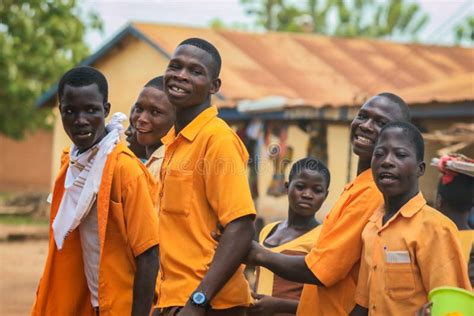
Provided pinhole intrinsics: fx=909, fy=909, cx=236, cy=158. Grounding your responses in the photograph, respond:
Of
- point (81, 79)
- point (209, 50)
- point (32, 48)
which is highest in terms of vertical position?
point (209, 50)

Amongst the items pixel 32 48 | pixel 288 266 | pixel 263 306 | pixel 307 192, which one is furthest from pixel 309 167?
pixel 32 48

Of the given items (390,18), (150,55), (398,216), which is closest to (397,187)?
(398,216)

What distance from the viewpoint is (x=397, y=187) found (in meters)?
3.54

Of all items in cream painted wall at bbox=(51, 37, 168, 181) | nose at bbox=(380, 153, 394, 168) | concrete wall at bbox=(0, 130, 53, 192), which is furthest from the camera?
concrete wall at bbox=(0, 130, 53, 192)

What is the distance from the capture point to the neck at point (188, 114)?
364 centimetres

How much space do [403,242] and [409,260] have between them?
7 cm

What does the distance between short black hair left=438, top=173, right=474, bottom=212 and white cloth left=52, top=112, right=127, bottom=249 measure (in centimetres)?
194

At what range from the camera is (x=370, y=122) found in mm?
3873

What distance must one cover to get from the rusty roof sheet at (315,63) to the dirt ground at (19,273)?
399 centimetres

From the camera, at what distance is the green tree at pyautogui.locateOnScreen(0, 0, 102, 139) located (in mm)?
21547

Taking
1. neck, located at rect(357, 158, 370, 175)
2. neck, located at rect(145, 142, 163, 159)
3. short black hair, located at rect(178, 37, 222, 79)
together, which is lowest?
neck, located at rect(145, 142, 163, 159)

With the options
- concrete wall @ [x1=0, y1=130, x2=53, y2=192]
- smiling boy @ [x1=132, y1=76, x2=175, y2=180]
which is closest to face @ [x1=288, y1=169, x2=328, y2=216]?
smiling boy @ [x1=132, y1=76, x2=175, y2=180]

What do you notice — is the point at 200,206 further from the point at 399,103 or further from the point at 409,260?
the point at 399,103

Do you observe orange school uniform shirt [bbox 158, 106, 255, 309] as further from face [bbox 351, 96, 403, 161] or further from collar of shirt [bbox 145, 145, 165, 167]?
collar of shirt [bbox 145, 145, 165, 167]
